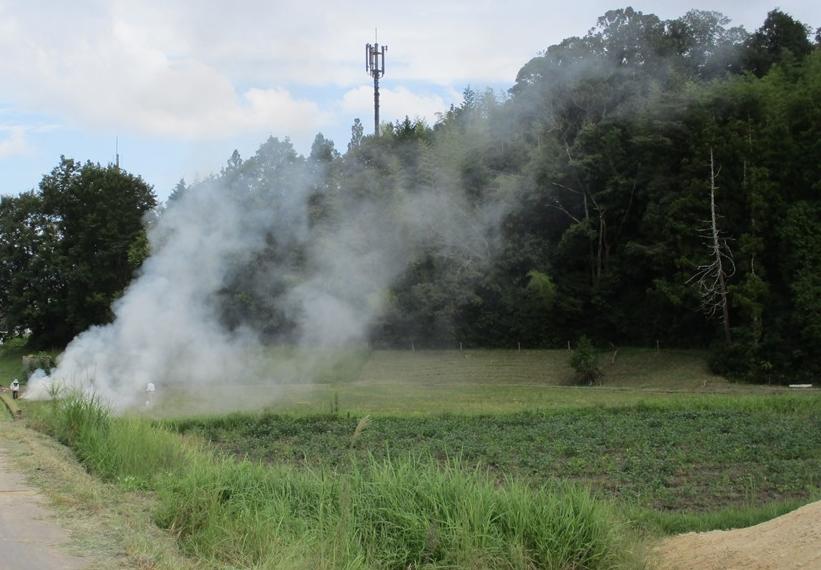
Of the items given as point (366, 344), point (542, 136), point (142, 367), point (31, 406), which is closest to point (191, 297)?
point (142, 367)

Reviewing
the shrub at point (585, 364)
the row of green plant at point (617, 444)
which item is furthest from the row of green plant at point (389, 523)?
the shrub at point (585, 364)

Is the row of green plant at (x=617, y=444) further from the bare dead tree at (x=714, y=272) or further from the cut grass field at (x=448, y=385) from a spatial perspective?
the bare dead tree at (x=714, y=272)

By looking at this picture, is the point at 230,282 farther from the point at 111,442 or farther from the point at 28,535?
the point at 28,535

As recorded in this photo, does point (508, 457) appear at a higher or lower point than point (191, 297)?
lower

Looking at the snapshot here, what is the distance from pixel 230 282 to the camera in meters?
25.4

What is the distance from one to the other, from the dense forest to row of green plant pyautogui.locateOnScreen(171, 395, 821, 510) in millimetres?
9848

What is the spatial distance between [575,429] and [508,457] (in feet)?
12.3

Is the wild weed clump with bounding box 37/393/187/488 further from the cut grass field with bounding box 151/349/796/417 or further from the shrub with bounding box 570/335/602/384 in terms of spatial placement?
the shrub with bounding box 570/335/602/384

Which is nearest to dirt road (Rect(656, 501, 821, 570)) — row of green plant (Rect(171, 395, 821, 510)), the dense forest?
row of green plant (Rect(171, 395, 821, 510))

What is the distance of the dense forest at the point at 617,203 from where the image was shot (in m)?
31.2

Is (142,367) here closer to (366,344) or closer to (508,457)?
(366,344)

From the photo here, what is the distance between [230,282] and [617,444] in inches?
579

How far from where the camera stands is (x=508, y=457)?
12.9 metres

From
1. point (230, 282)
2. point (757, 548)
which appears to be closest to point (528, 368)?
point (230, 282)
